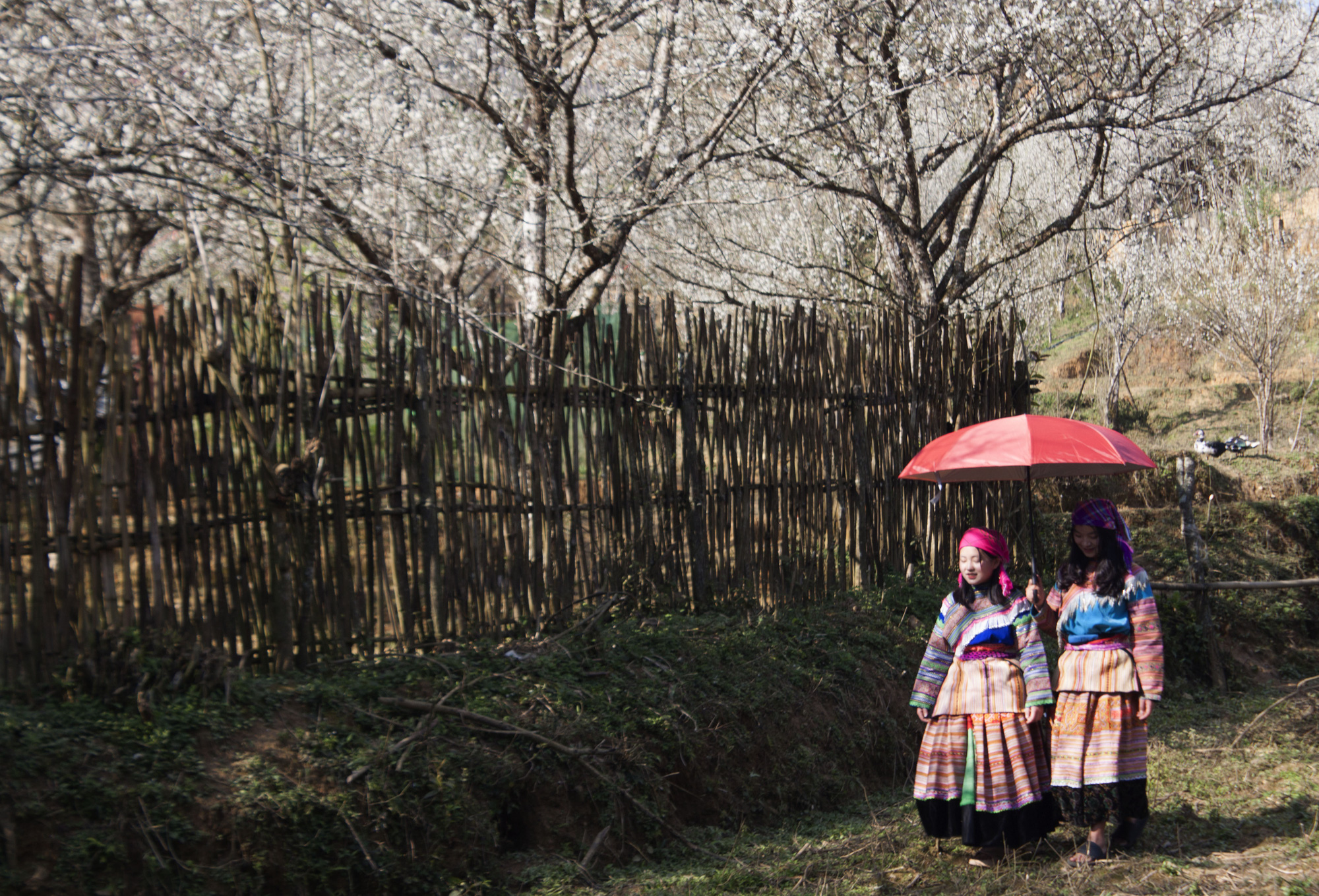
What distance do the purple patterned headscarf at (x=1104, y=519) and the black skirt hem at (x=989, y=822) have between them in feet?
3.65

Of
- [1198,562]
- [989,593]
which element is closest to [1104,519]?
[989,593]

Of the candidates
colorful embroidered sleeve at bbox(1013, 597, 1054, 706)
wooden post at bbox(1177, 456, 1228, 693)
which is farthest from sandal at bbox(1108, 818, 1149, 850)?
wooden post at bbox(1177, 456, 1228, 693)

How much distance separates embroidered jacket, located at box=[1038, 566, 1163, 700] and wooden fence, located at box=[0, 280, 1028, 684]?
2.30 meters

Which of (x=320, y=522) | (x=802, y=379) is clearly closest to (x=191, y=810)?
(x=320, y=522)

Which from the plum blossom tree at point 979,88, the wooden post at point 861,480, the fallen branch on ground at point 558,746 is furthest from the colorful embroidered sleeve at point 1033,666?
the plum blossom tree at point 979,88

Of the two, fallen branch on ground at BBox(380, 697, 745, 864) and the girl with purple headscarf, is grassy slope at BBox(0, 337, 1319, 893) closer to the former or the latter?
fallen branch on ground at BBox(380, 697, 745, 864)

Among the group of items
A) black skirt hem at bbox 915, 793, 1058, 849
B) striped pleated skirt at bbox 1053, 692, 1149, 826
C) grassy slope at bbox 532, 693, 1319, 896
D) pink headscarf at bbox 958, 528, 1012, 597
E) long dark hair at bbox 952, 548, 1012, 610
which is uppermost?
pink headscarf at bbox 958, 528, 1012, 597

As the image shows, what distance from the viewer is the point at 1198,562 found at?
23.3ft

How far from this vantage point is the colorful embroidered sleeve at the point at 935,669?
4289mm

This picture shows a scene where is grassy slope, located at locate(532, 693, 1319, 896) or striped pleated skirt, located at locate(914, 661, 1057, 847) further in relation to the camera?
striped pleated skirt, located at locate(914, 661, 1057, 847)

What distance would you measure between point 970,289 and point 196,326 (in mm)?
12518

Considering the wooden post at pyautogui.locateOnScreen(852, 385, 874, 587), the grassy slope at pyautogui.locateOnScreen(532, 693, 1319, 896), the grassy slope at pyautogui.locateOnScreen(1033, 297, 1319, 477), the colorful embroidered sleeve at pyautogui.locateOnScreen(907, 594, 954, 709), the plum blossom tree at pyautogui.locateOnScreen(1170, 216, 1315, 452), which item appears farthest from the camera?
the grassy slope at pyautogui.locateOnScreen(1033, 297, 1319, 477)

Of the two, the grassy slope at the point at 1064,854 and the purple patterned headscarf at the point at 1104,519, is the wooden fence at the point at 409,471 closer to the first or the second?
the grassy slope at the point at 1064,854

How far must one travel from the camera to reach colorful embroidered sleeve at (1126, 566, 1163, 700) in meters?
4.04
